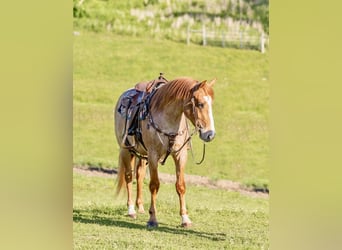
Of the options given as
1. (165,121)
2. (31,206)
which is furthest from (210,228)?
(31,206)

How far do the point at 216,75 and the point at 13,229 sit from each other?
1804mm

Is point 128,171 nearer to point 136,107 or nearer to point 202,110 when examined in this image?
point 136,107

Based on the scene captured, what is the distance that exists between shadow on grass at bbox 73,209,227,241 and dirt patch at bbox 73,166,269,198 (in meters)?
0.28

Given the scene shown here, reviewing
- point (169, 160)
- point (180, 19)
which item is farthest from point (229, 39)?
point (169, 160)

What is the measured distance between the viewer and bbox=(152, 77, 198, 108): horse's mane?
21.4ft

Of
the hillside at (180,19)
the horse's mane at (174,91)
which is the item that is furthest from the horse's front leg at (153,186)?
the hillside at (180,19)

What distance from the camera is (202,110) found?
21.2 feet

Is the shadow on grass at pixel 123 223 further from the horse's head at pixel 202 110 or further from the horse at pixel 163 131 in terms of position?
the horse's head at pixel 202 110

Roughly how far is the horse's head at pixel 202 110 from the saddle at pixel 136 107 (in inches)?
14.6

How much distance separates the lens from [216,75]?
22.7 feet

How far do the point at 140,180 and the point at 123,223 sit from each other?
1.08 ft

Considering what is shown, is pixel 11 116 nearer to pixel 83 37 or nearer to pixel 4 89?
pixel 4 89

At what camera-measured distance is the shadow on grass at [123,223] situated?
22.3 ft

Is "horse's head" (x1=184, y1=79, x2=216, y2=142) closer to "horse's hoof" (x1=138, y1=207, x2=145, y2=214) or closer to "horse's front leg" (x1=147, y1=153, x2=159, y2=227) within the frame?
"horse's front leg" (x1=147, y1=153, x2=159, y2=227)
